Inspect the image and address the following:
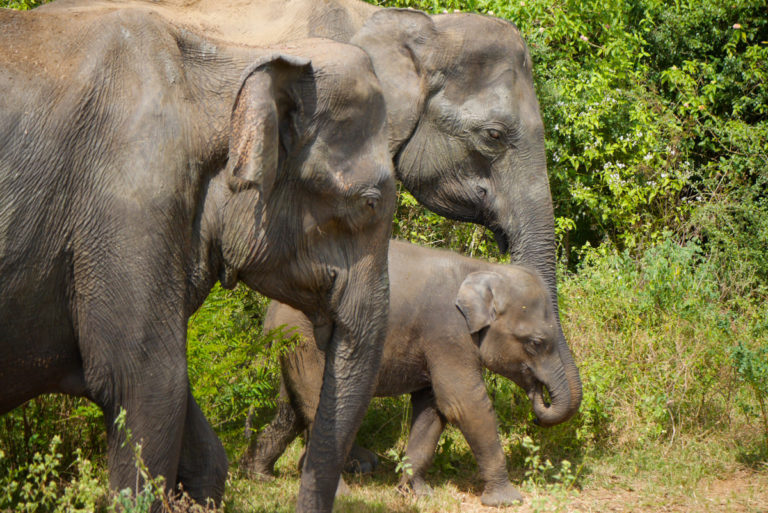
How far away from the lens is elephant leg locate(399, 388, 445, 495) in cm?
617

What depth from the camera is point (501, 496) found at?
6.11 metres

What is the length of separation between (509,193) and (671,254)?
2762mm

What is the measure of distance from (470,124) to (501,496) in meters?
2.25

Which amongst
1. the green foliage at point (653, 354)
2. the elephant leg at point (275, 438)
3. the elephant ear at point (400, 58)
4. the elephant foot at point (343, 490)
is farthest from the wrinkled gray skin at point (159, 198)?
the green foliage at point (653, 354)

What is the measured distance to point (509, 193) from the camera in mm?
5863

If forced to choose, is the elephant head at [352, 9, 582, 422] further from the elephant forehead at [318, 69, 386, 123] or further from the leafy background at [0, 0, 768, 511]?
the elephant forehead at [318, 69, 386, 123]

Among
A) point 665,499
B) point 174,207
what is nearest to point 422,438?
point 665,499

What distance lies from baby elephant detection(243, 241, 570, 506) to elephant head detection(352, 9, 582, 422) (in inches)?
15.5

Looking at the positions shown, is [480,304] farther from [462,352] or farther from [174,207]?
[174,207]

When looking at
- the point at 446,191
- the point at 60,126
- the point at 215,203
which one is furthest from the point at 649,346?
the point at 60,126

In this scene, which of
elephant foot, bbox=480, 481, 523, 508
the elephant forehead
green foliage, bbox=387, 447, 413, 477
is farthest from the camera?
elephant foot, bbox=480, 481, 523, 508

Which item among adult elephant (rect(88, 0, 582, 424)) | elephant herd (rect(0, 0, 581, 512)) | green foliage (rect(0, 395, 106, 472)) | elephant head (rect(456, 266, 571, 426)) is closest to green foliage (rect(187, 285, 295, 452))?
green foliage (rect(0, 395, 106, 472))

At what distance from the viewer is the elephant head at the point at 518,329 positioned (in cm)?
611

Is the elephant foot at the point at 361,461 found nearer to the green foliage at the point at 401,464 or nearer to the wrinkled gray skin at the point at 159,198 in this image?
the green foliage at the point at 401,464
